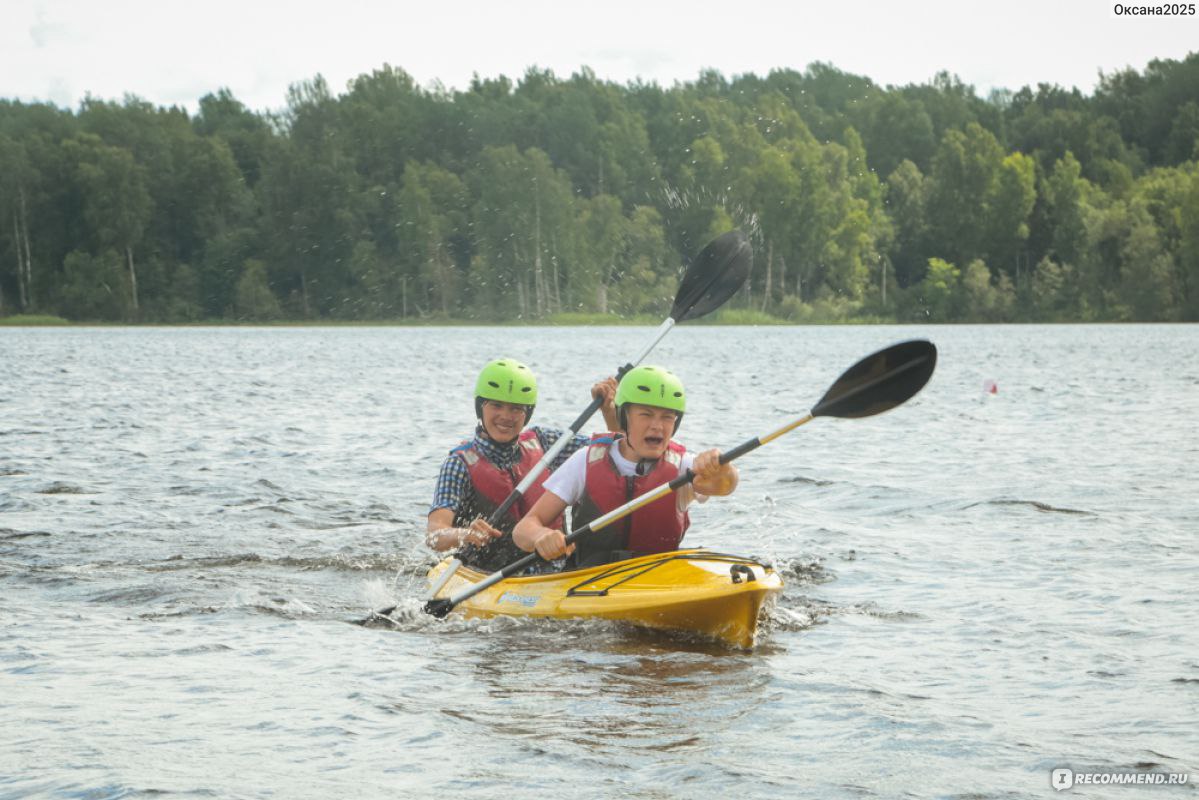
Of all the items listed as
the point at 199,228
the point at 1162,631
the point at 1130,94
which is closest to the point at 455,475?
the point at 1162,631

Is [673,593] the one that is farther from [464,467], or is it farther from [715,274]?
[715,274]

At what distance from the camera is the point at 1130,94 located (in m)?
109

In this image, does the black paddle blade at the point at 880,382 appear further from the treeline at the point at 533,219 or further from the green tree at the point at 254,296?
the green tree at the point at 254,296

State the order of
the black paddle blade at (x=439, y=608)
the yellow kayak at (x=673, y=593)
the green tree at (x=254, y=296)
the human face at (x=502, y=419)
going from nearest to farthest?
the yellow kayak at (x=673, y=593)
the black paddle blade at (x=439, y=608)
the human face at (x=502, y=419)
the green tree at (x=254, y=296)

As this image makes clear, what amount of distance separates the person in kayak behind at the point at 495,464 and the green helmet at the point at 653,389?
4.66ft

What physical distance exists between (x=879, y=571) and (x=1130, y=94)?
10805cm

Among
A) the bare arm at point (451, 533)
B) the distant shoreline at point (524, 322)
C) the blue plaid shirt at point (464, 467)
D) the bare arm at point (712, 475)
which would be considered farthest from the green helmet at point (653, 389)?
the distant shoreline at point (524, 322)

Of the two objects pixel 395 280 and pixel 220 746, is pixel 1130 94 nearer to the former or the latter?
pixel 395 280

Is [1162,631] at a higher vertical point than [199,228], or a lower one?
lower

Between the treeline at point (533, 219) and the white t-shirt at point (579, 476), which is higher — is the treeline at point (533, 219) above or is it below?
above

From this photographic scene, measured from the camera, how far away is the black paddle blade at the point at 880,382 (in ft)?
25.9

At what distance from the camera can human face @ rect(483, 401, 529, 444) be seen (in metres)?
8.93

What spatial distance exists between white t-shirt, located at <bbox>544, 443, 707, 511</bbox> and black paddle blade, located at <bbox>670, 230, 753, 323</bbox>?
12.8ft

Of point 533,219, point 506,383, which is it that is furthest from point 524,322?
point 506,383
